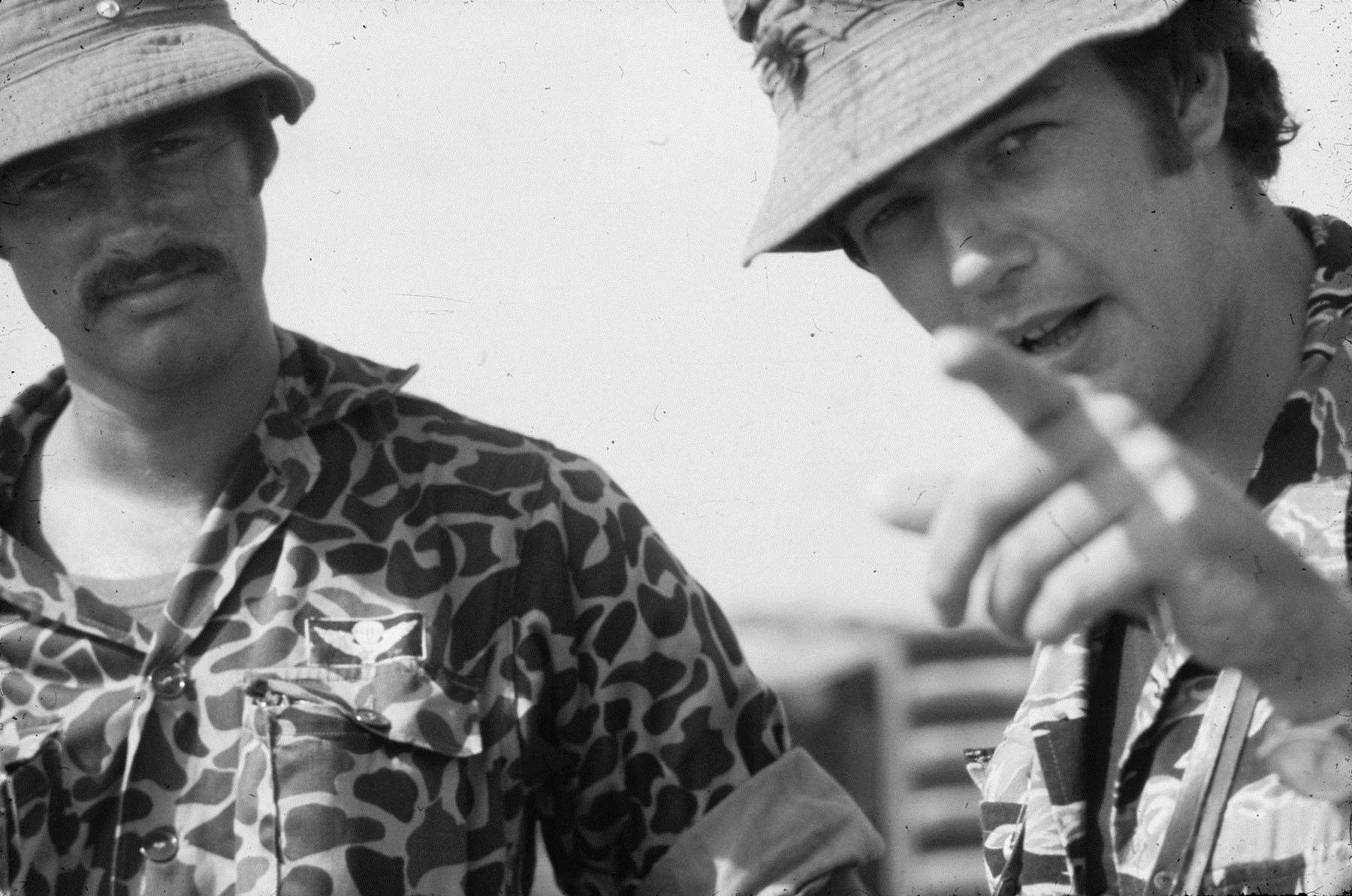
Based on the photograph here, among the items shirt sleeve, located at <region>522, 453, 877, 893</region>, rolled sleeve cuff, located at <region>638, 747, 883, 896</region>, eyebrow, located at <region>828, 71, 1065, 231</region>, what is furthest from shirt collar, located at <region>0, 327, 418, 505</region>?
eyebrow, located at <region>828, 71, 1065, 231</region>

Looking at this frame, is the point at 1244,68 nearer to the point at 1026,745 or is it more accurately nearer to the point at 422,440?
the point at 1026,745

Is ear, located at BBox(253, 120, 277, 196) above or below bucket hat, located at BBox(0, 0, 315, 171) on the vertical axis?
below

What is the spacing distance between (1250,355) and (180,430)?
1794mm

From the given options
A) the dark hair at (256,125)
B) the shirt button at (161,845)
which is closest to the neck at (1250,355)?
the shirt button at (161,845)

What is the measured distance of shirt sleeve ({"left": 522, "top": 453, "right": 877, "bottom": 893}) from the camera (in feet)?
9.61

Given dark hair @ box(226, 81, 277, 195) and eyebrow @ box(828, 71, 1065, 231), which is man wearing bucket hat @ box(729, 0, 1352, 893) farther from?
dark hair @ box(226, 81, 277, 195)

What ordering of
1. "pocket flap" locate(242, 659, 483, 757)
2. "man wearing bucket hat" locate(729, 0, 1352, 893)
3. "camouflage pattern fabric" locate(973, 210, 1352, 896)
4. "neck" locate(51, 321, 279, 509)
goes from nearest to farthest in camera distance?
"camouflage pattern fabric" locate(973, 210, 1352, 896) → "man wearing bucket hat" locate(729, 0, 1352, 893) → "pocket flap" locate(242, 659, 483, 757) → "neck" locate(51, 321, 279, 509)

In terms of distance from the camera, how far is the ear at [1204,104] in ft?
7.68

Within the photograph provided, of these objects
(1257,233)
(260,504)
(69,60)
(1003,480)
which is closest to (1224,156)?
(1257,233)

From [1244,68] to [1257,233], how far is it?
1.03 feet

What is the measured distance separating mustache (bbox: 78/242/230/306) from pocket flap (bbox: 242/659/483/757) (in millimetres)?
670

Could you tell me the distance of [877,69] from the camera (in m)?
2.31

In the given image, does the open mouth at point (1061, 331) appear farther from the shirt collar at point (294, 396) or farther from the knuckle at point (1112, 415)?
the shirt collar at point (294, 396)

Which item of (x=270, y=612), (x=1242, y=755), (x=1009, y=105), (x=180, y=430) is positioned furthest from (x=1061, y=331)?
(x=180, y=430)
